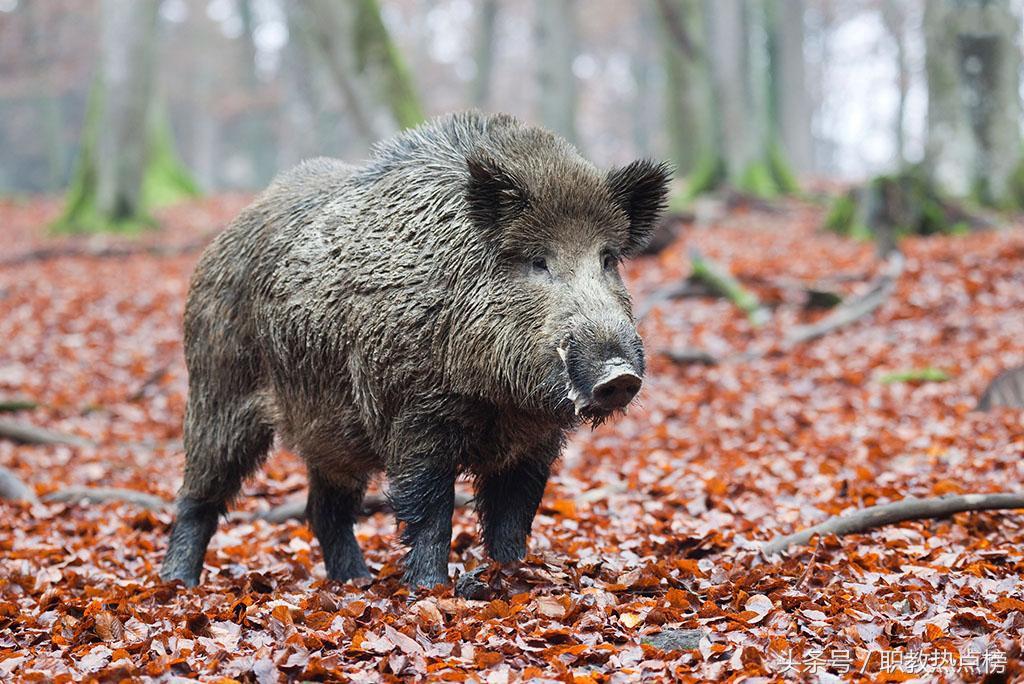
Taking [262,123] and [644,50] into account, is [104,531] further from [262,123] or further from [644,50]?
[262,123]

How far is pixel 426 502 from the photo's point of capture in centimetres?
510

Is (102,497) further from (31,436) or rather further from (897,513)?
(897,513)

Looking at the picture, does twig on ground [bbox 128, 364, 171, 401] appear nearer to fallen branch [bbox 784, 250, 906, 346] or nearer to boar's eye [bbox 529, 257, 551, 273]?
fallen branch [bbox 784, 250, 906, 346]

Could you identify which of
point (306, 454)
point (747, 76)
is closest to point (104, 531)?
point (306, 454)

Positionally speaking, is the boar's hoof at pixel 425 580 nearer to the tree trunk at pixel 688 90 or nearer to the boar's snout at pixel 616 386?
the boar's snout at pixel 616 386

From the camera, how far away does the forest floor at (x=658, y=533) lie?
425 centimetres

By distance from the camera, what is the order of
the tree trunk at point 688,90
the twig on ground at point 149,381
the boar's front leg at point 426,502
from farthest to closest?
the tree trunk at point 688,90, the twig on ground at point 149,381, the boar's front leg at point 426,502

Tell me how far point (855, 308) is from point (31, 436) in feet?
27.1

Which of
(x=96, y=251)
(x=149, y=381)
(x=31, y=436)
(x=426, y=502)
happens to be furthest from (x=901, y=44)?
(x=426, y=502)

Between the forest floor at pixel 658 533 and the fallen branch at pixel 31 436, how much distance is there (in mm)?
174

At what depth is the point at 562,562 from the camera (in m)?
5.48

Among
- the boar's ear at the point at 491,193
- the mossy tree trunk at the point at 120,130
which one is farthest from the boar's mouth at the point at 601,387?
the mossy tree trunk at the point at 120,130

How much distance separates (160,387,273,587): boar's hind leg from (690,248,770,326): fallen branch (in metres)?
7.53

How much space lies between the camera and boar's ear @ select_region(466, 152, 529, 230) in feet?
16.2
